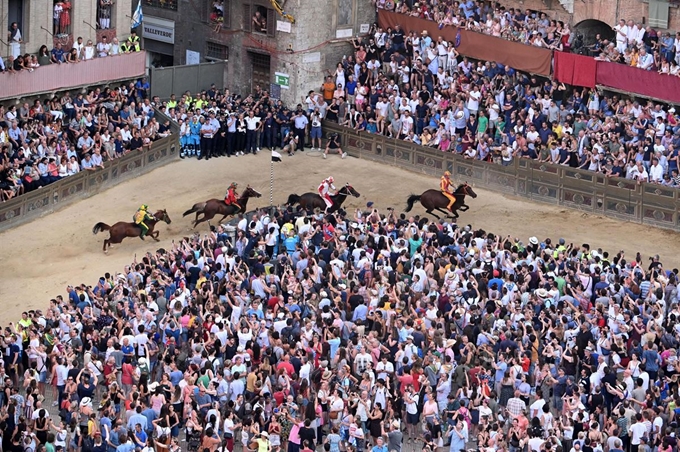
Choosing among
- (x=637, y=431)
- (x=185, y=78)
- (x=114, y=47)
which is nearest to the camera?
(x=637, y=431)

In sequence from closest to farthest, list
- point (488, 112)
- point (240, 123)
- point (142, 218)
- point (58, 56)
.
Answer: point (142, 218), point (488, 112), point (58, 56), point (240, 123)

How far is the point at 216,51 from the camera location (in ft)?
199

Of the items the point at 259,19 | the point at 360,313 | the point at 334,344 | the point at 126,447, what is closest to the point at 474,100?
the point at 259,19

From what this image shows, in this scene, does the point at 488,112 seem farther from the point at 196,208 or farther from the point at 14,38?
the point at 14,38

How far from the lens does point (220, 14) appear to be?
59.8 meters

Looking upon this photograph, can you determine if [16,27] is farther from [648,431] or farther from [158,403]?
[648,431]

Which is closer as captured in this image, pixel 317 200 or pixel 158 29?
pixel 317 200

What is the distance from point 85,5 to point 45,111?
5159mm

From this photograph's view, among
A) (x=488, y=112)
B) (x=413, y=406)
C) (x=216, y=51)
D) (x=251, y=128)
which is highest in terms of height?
(x=216, y=51)

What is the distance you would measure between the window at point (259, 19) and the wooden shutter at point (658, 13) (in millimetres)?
13615

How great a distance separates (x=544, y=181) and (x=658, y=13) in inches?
302

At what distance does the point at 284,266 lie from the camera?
41.6 m

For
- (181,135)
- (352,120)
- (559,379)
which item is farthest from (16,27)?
(559,379)

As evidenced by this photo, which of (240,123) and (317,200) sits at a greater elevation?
(240,123)
